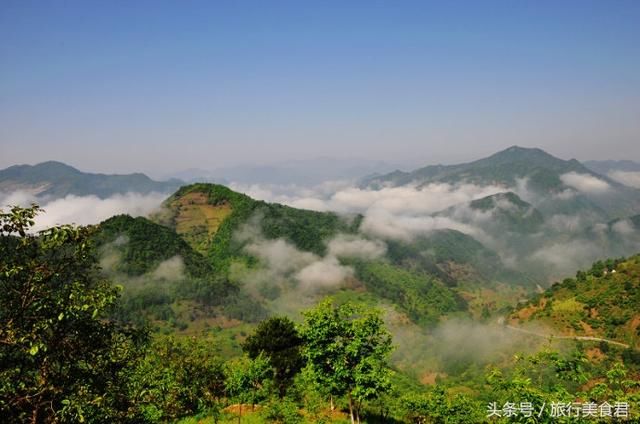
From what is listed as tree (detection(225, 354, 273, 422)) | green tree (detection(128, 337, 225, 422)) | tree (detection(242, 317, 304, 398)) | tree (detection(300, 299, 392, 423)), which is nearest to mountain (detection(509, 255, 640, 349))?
tree (detection(242, 317, 304, 398))

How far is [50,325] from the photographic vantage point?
12461mm

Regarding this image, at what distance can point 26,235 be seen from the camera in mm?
12758

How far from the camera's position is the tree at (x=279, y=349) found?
160 ft

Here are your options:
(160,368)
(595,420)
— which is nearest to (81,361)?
(595,420)

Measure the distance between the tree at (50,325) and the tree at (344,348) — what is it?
45.8 ft

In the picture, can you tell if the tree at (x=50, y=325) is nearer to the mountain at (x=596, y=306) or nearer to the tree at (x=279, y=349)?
the tree at (x=279, y=349)

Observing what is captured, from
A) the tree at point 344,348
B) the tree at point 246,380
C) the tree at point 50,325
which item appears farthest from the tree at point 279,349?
the tree at point 50,325

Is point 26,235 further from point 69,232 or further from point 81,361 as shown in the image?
point 81,361

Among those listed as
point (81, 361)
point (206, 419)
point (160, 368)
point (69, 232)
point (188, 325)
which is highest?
point (69, 232)

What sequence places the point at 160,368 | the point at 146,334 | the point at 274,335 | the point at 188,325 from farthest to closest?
the point at 188,325, the point at 274,335, the point at 160,368, the point at 146,334

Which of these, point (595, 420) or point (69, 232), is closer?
point (69, 232)

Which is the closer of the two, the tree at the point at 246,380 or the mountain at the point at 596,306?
the tree at the point at 246,380

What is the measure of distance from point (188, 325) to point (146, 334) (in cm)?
17028

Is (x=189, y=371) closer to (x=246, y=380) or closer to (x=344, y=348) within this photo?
(x=246, y=380)
